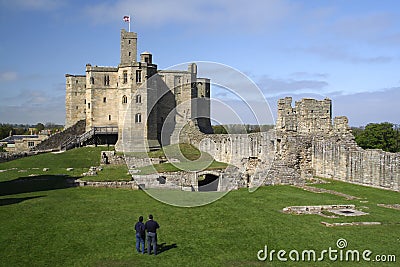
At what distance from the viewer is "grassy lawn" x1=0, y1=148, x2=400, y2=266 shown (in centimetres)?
1088

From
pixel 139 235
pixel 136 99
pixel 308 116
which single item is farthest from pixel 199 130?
pixel 139 235

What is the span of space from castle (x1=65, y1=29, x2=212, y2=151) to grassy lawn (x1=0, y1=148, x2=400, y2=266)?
77.3 feet

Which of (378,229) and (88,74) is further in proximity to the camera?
(88,74)

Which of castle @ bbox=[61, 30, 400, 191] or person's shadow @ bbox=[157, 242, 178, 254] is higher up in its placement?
castle @ bbox=[61, 30, 400, 191]

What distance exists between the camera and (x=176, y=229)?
13.8 metres

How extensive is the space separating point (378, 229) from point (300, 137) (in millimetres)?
16180

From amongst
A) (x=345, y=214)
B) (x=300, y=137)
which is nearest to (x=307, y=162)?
(x=300, y=137)

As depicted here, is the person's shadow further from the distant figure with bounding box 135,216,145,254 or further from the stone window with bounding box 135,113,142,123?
the stone window with bounding box 135,113,142,123

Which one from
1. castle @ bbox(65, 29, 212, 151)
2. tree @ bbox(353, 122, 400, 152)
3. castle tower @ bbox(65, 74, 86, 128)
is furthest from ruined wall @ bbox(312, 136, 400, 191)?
castle tower @ bbox(65, 74, 86, 128)

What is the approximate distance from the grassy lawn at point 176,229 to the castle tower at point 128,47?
30.3m

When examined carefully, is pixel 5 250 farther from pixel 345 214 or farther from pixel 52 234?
pixel 345 214

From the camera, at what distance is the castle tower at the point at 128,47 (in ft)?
162

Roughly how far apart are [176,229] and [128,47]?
→ 38.7m

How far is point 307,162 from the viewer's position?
29531mm
